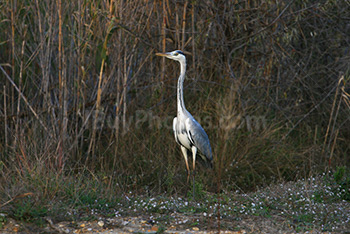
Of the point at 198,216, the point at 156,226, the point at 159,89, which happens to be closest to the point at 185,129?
the point at 159,89

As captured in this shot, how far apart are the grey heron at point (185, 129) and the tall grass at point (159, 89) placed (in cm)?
32

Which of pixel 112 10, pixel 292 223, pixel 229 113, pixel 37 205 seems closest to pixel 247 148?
pixel 229 113

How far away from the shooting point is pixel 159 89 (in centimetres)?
568

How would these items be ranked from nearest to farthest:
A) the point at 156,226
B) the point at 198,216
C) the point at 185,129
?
the point at 156,226 → the point at 198,216 → the point at 185,129

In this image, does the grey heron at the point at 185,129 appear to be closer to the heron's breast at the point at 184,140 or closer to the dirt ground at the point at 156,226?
the heron's breast at the point at 184,140

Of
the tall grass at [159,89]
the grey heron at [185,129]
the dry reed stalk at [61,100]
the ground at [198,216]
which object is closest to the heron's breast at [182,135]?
the grey heron at [185,129]

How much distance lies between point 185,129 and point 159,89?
0.92 m

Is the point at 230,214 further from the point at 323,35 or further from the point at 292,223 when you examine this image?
the point at 323,35

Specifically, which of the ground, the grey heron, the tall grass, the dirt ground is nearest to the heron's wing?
the grey heron

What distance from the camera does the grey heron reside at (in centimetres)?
492

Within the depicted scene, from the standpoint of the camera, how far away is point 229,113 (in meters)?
5.54

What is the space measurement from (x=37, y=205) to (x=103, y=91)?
2.10 m

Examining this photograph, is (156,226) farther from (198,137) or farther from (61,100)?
(61,100)

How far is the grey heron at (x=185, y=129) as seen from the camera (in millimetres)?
4918
